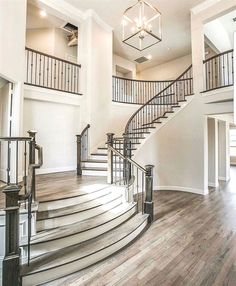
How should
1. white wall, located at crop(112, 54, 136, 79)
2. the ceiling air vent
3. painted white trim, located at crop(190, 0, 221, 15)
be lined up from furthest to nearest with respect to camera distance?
the ceiling air vent
white wall, located at crop(112, 54, 136, 79)
painted white trim, located at crop(190, 0, 221, 15)

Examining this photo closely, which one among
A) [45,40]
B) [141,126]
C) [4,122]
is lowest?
[4,122]

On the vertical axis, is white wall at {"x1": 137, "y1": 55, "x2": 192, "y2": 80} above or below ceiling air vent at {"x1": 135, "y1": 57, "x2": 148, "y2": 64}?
below

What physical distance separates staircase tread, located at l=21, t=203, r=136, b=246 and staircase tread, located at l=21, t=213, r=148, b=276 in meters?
0.18

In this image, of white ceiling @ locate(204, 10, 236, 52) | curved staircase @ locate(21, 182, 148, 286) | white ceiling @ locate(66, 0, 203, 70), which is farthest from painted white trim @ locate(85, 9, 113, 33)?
curved staircase @ locate(21, 182, 148, 286)

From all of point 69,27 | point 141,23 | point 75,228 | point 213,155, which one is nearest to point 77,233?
point 75,228

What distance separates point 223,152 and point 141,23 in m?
6.60

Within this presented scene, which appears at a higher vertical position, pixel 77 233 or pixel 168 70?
pixel 168 70

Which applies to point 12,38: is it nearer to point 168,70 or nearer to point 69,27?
point 69,27

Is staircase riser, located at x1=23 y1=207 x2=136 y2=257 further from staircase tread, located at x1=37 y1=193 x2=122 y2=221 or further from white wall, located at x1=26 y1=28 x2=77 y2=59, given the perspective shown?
white wall, located at x1=26 y1=28 x2=77 y2=59

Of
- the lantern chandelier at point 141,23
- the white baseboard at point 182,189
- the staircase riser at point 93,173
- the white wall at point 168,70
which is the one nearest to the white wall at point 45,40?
the lantern chandelier at point 141,23

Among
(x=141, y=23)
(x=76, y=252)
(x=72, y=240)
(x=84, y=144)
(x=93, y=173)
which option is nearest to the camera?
(x=76, y=252)

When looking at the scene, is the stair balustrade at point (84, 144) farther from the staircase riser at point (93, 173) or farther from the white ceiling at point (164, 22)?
the white ceiling at point (164, 22)

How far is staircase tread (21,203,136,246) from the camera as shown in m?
2.56

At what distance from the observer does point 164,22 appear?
6977 mm
